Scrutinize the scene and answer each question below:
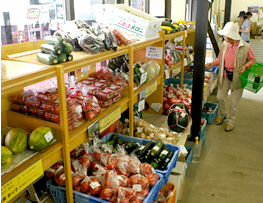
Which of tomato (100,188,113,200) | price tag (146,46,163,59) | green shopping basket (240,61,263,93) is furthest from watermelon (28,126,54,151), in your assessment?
green shopping basket (240,61,263,93)

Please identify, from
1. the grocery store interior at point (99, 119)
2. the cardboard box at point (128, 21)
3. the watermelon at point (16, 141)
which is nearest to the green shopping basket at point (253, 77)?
the grocery store interior at point (99, 119)

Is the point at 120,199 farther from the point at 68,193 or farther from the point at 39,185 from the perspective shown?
the point at 39,185

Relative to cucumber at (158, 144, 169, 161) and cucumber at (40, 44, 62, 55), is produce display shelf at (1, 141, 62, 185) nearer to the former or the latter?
cucumber at (40, 44, 62, 55)

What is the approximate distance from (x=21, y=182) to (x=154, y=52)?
246 cm

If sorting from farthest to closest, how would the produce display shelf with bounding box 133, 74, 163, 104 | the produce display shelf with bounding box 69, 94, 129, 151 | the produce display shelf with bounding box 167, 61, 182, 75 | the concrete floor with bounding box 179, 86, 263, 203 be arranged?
the produce display shelf with bounding box 167, 61, 182, 75, the concrete floor with bounding box 179, 86, 263, 203, the produce display shelf with bounding box 133, 74, 163, 104, the produce display shelf with bounding box 69, 94, 129, 151

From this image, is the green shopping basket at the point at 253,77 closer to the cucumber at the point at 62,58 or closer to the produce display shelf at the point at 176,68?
the produce display shelf at the point at 176,68

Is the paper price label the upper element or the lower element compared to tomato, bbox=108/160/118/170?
upper

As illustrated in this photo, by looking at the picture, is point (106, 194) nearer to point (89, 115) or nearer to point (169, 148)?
point (89, 115)

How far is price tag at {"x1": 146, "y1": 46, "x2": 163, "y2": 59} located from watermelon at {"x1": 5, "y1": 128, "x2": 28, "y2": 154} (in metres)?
2.24

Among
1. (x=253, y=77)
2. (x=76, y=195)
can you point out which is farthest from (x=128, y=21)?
(x=253, y=77)

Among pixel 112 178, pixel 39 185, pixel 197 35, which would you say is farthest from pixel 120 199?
pixel 197 35

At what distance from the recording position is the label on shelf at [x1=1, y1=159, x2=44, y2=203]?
3.87 feet

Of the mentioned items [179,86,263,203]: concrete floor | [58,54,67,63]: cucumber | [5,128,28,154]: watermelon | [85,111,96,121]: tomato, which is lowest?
[179,86,263,203]: concrete floor

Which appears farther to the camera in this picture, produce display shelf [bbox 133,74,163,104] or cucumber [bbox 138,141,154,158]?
produce display shelf [bbox 133,74,163,104]
